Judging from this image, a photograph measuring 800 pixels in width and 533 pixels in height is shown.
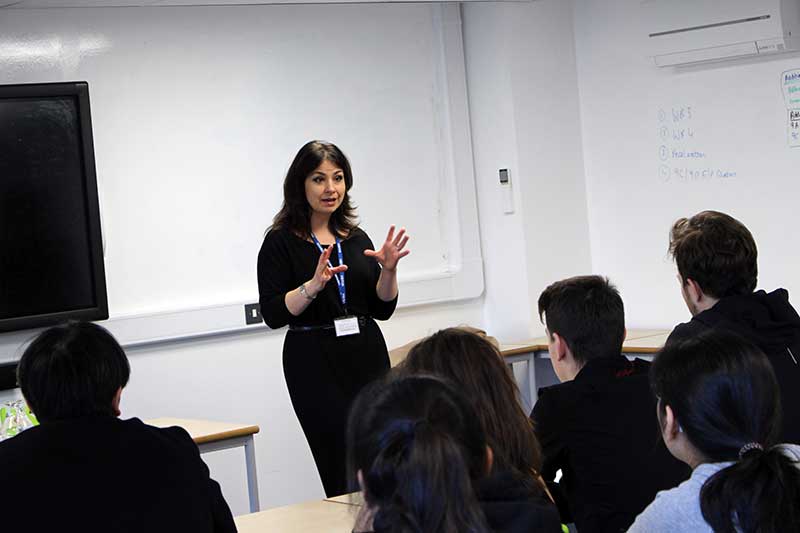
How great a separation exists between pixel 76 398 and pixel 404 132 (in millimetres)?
4146

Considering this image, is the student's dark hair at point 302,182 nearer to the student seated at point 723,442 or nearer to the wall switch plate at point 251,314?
the wall switch plate at point 251,314

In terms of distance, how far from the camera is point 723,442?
1915 mm

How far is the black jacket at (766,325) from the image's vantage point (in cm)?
285

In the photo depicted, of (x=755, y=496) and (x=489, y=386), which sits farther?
(x=489, y=386)

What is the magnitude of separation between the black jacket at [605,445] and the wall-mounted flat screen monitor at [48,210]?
294 centimetres

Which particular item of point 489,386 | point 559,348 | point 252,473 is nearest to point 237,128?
point 252,473

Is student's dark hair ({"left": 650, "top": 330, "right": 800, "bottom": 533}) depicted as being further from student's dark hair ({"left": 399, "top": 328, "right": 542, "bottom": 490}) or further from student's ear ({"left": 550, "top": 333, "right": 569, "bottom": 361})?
student's ear ({"left": 550, "top": 333, "right": 569, "bottom": 361})

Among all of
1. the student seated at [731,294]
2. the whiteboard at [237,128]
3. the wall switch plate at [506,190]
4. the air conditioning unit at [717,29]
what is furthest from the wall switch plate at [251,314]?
the student seated at [731,294]

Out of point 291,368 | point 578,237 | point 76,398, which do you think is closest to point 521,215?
point 578,237

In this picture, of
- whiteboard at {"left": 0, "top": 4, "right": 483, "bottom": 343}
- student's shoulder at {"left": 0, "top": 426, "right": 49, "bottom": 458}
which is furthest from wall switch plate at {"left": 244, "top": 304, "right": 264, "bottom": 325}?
student's shoulder at {"left": 0, "top": 426, "right": 49, "bottom": 458}

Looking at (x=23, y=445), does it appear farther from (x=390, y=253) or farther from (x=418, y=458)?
(x=390, y=253)

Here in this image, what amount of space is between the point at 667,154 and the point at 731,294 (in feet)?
9.23

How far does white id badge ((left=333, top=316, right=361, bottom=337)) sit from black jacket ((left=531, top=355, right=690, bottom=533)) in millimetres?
Answer: 1681

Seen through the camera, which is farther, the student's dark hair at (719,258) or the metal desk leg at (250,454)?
the metal desk leg at (250,454)
